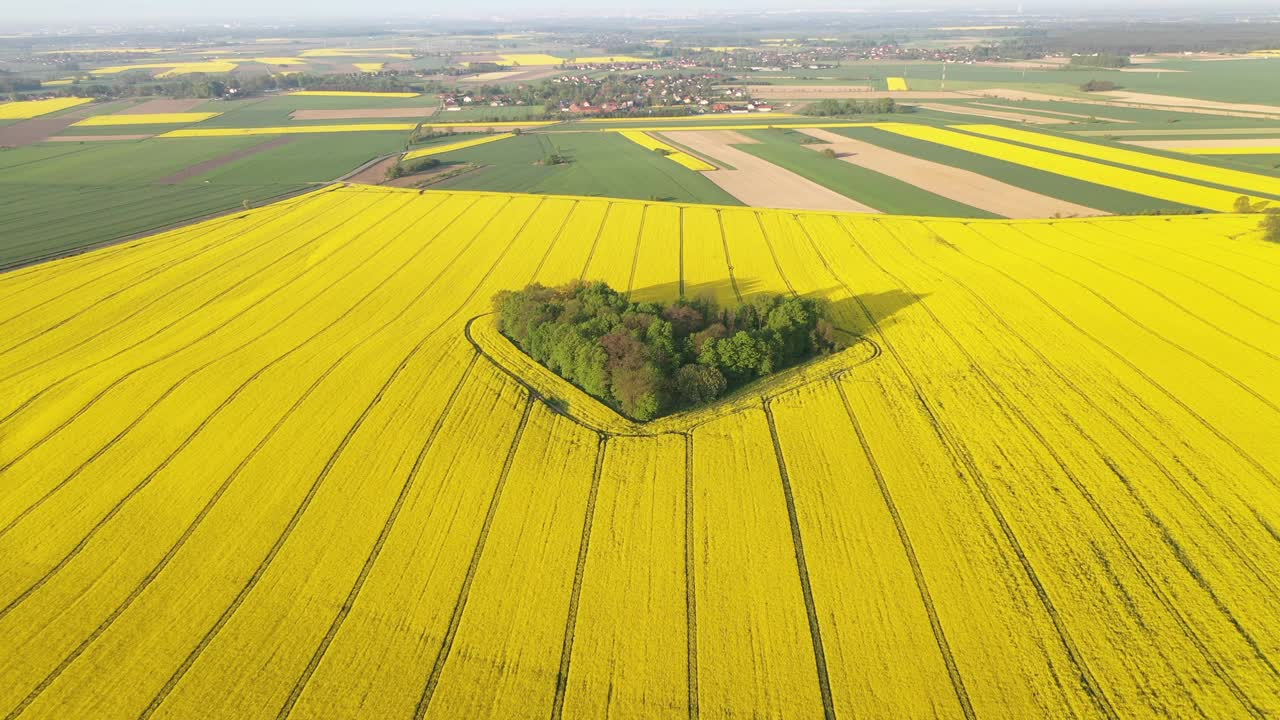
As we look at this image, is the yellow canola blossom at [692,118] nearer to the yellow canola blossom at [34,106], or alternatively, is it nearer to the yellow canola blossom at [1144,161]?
the yellow canola blossom at [1144,161]

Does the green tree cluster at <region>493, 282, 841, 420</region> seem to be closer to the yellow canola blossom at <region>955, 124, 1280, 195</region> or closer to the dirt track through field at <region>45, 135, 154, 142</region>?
the yellow canola blossom at <region>955, 124, 1280, 195</region>

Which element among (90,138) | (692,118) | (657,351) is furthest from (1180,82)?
(90,138)

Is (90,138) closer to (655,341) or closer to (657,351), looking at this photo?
(655,341)

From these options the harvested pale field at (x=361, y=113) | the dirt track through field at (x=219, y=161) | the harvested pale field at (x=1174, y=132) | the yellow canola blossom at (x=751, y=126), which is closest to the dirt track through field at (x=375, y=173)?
the dirt track through field at (x=219, y=161)

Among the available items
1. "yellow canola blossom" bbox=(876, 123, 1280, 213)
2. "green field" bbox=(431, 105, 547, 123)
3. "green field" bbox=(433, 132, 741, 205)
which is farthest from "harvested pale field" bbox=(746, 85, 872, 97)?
"green field" bbox=(433, 132, 741, 205)

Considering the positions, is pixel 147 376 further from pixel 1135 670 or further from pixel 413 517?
pixel 1135 670

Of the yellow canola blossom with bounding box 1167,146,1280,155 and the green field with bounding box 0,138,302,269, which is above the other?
the yellow canola blossom with bounding box 1167,146,1280,155
